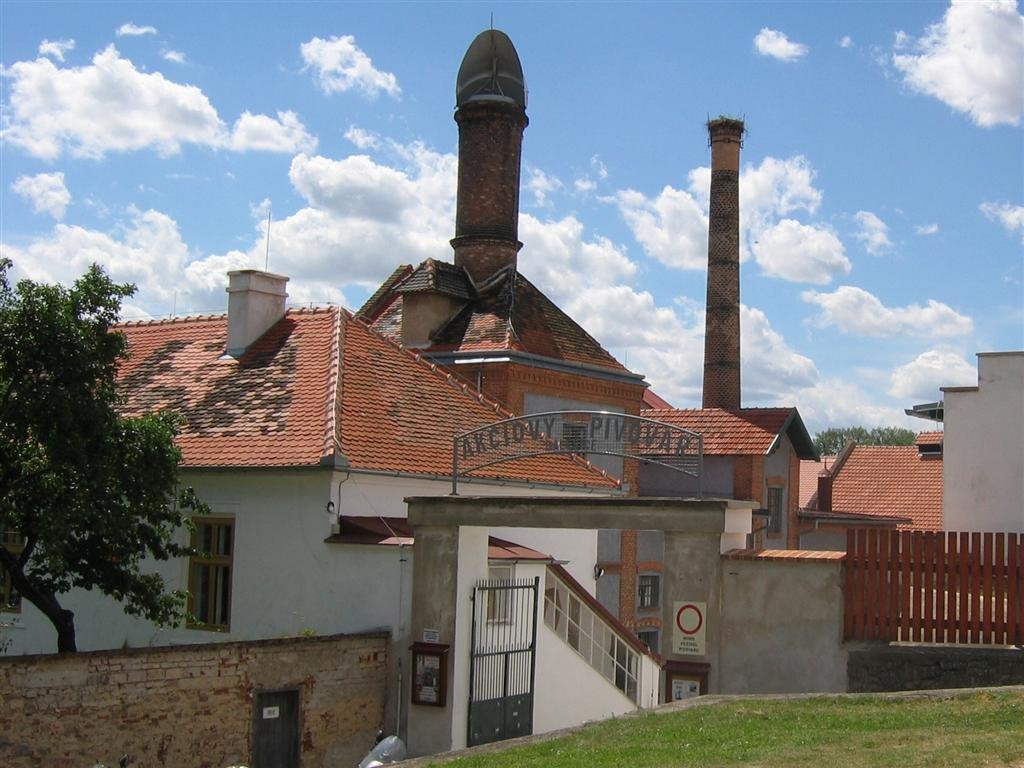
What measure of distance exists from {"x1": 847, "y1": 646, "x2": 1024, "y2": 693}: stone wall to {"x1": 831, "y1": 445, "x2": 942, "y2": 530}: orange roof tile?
31647 mm

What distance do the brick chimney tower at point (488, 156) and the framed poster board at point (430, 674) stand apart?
1911 cm

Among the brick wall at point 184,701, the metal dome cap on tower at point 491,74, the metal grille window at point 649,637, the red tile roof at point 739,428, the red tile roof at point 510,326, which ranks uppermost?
the metal dome cap on tower at point 491,74

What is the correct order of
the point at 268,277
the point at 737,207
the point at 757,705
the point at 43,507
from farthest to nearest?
the point at 737,207, the point at 268,277, the point at 43,507, the point at 757,705

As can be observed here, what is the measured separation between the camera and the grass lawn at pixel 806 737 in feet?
28.7

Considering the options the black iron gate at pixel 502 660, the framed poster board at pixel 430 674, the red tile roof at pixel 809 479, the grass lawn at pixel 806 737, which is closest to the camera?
the grass lawn at pixel 806 737

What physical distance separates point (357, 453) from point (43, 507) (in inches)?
195

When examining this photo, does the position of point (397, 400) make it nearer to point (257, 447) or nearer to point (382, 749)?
point (257, 447)

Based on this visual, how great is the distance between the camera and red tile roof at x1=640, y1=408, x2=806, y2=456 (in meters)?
37.5

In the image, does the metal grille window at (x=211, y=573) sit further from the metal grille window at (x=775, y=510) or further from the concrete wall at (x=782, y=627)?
the metal grille window at (x=775, y=510)

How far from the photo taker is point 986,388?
78.6ft

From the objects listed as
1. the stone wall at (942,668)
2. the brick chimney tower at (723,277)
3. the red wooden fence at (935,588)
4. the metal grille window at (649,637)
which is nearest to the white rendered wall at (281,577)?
the red wooden fence at (935,588)

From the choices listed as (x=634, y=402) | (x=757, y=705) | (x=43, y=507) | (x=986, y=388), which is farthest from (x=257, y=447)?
(x=634, y=402)

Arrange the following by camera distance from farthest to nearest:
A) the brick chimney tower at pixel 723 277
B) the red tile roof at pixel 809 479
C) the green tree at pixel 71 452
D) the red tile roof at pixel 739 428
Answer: the red tile roof at pixel 809 479
the brick chimney tower at pixel 723 277
the red tile roof at pixel 739 428
the green tree at pixel 71 452

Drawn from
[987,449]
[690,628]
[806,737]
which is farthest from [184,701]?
[987,449]
